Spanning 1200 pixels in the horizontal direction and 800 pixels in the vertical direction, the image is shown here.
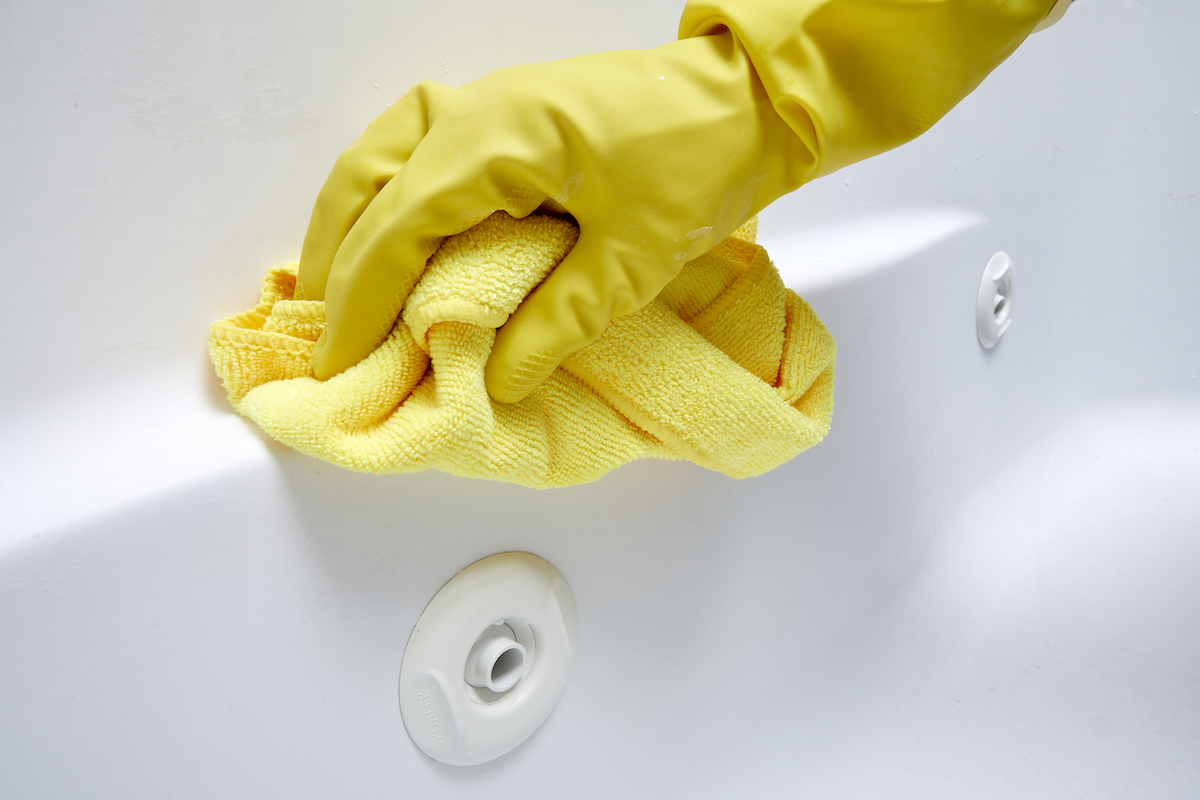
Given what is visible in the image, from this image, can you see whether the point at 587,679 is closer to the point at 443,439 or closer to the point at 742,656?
the point at 742,656

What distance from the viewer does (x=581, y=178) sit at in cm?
38

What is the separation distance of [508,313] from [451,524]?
174 mm

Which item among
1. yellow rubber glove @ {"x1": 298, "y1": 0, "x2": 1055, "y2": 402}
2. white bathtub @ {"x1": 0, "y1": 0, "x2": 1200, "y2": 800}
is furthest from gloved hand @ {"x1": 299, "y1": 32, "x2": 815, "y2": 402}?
white bathtub @ {"x1": 0, "y1": 0, "x2": 1200, "y2": 800}

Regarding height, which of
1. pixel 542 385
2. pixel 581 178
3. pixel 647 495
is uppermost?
pixel 581 178

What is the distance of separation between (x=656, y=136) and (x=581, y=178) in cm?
4

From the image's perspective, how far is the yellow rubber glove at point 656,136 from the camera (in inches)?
14.8

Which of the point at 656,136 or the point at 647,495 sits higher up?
the point at 656,136

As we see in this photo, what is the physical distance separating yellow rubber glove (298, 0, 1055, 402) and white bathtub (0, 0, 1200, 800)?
153 mm

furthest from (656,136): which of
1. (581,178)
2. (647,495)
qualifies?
(647,495)

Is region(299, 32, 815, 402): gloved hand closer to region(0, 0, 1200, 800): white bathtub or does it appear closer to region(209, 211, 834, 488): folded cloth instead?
region(209, 211, 834, 488): folded cloth

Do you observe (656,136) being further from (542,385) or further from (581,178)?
(542,385)

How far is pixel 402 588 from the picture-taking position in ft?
1.64

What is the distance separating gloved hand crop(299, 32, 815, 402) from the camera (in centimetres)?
38

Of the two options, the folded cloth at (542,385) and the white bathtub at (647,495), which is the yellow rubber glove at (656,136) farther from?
the white bathtub at (647,495)
